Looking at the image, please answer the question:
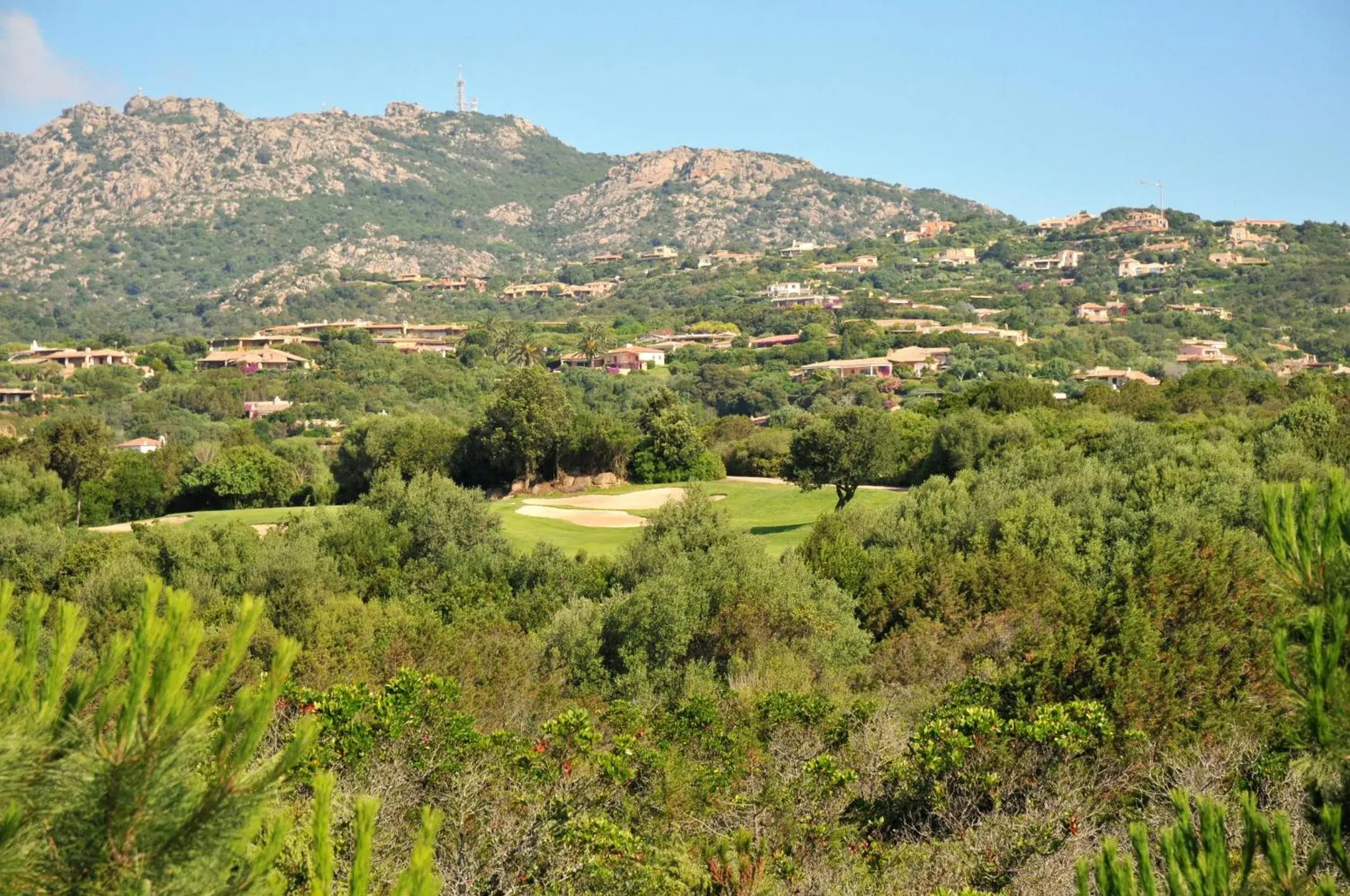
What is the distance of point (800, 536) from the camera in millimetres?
40562

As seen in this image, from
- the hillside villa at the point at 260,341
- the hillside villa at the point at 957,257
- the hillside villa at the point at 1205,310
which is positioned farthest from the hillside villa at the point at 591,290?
the hillside villa at the point at 1205,310

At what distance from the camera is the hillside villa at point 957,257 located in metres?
190

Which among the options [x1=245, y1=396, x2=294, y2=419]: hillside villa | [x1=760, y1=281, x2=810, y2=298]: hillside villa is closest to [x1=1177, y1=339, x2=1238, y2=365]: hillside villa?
[x1=760, y1=281, x2=810, y2=298]: hillside villa

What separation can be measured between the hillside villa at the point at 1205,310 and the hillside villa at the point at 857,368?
4591 cm

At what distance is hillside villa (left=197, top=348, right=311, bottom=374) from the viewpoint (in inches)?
4417

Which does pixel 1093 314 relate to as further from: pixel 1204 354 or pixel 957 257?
pixel 957 257

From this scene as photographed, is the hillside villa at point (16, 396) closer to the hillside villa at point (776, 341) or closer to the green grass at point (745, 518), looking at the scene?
the green grass at point (745, 518)

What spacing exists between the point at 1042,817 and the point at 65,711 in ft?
29.1

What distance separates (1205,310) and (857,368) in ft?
177

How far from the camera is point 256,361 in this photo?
112 metres

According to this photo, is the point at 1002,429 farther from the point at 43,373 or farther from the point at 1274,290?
the point at 1274,290

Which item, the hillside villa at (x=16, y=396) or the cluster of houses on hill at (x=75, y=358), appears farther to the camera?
the cluster of houses on hill at (x=75, y=358)

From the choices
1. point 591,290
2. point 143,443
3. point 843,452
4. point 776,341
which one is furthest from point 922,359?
point 591,290

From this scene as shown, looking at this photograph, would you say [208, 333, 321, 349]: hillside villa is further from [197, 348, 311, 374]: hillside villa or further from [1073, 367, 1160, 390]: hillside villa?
[1073, 367, 1160, 390]: hillside villa
